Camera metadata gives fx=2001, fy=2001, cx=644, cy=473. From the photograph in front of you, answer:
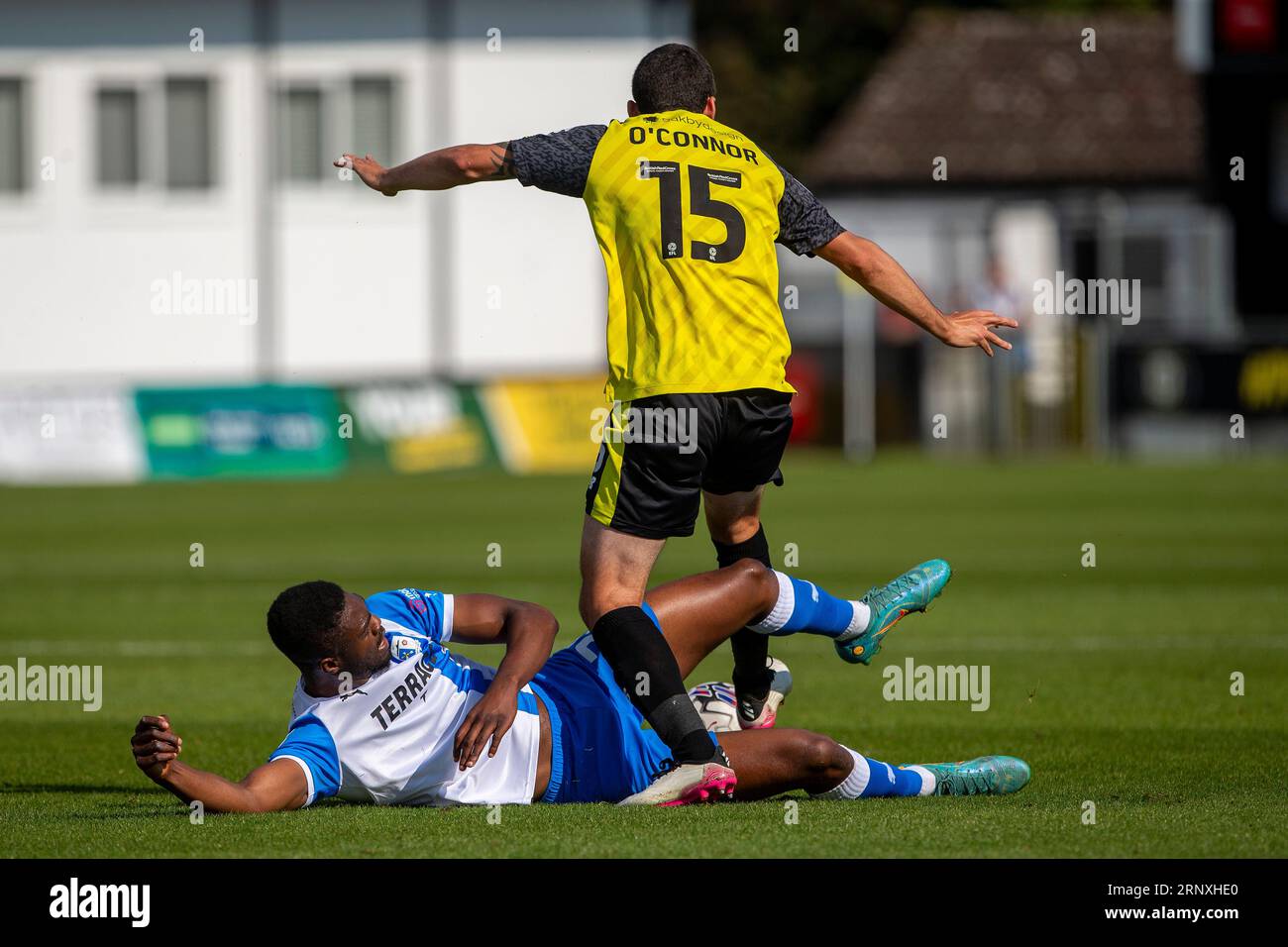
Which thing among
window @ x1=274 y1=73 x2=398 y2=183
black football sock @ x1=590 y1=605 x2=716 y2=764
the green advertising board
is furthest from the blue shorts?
window @ x1=274 y1=73 x2=398 y2=183

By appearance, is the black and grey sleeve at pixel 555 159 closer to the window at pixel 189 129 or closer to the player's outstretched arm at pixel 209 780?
the player's outstretched arm at pixel 209 780

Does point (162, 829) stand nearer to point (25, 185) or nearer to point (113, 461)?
point (113, 461)

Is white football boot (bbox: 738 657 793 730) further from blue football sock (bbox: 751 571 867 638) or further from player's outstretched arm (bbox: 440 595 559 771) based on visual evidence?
player's outstretched arm (bbox: 440 595 559 771)

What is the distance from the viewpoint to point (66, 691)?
397 inches

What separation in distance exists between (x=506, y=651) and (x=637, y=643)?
1.38 ft

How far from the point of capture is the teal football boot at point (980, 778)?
22.3 feet

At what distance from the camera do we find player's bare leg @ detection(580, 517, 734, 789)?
20.6ft

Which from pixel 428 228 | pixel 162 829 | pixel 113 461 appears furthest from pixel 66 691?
pixel 428 228

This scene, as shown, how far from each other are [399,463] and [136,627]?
14.4m

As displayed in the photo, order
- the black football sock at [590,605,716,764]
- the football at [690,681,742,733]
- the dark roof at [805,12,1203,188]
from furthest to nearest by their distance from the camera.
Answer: the dark roof at [805,12,1203,188], the football at [690,681,742,733], the black football sock at [590,605,716,764]

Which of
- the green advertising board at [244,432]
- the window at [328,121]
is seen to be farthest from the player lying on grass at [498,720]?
the window at [328,121]

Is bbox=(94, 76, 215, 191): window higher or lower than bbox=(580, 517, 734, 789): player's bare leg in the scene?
higher

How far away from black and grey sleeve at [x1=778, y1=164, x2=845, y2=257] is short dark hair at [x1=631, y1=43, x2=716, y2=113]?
15.3 inches

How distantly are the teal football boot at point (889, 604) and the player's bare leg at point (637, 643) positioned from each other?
0.96 meters
